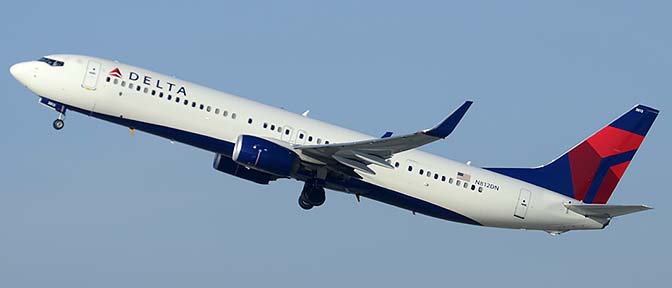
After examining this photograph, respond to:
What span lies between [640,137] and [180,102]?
23768 millimetres

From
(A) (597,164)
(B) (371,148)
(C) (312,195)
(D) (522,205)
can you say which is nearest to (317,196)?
(C) (312,195)

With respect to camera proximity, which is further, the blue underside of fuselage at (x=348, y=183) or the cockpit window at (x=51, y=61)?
the cockpit window at (x=51, y=61)

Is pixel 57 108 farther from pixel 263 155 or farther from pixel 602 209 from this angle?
pixel 602 209

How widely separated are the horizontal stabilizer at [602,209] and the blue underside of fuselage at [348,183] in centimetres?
492

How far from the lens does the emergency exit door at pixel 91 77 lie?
51.2 meters

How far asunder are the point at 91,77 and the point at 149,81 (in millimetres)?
2601

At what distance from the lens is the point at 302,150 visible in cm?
5091

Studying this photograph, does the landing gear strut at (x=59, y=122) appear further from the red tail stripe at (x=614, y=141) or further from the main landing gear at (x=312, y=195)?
the red tail stripe at (x=614, y=141)

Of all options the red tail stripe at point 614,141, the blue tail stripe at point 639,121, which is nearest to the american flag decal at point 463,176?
the red tail stripe at point 614,141

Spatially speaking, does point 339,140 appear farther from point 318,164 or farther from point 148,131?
point 148,131

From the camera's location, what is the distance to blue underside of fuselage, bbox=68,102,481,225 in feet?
168

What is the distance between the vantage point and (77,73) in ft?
169

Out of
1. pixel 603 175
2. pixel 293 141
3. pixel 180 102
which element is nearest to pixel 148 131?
pixel 180 102

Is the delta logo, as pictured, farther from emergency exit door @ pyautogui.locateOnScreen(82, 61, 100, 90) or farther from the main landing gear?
the main landing gear
